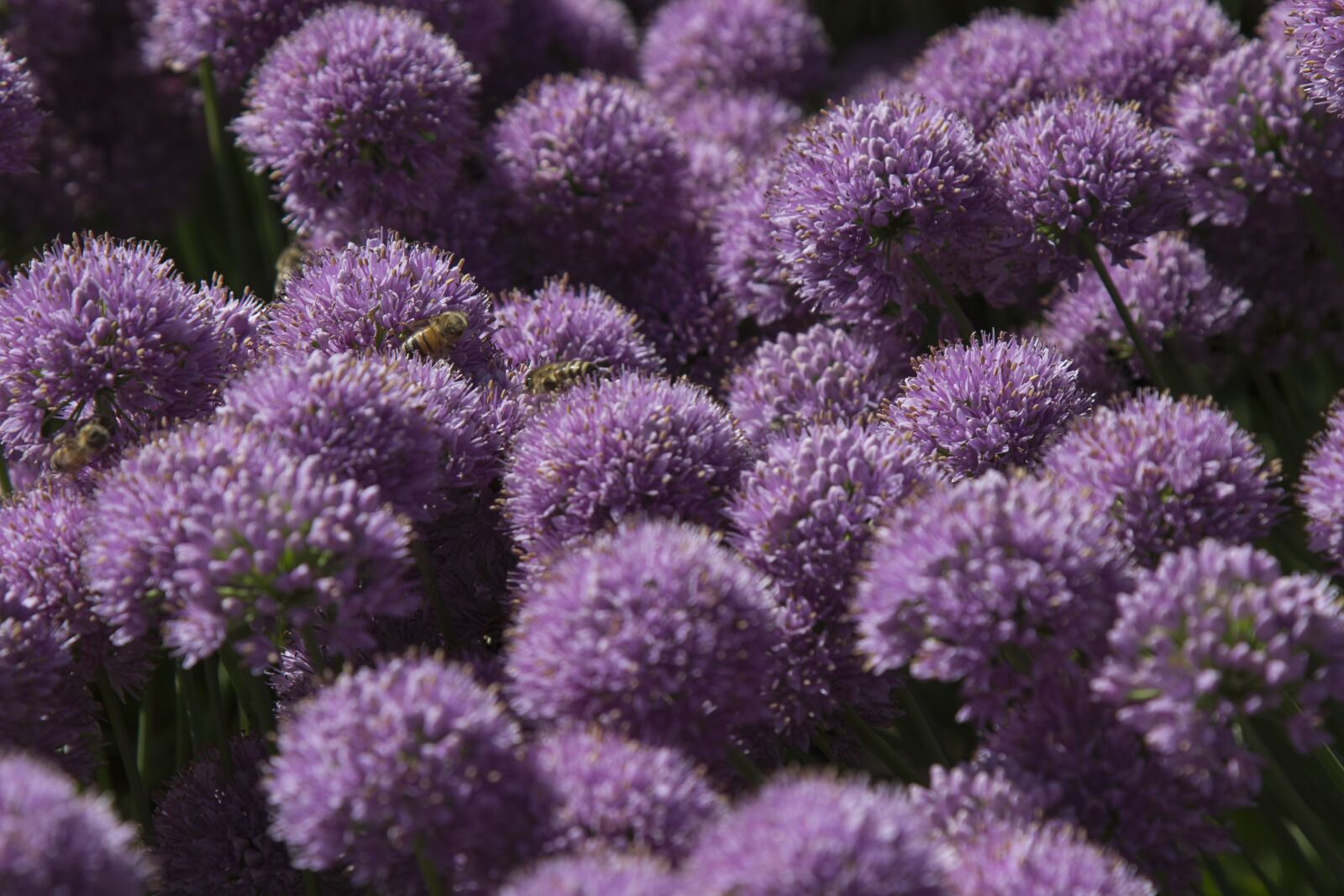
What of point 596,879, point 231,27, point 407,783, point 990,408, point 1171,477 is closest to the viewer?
point 596,879

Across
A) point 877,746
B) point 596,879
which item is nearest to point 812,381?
point 877,746

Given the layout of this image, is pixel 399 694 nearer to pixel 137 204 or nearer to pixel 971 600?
pixel 971 600

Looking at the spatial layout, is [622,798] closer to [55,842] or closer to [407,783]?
[407,783]

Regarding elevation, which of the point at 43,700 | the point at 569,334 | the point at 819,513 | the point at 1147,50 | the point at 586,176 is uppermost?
the point at 586,176

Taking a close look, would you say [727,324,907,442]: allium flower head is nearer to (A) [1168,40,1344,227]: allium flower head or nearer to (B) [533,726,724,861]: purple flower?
(A) [1168,40,1344,227]: allium flower head

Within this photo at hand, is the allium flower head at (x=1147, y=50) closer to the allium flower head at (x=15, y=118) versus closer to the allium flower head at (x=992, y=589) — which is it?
the allium flower head at (x=992, y=589)
